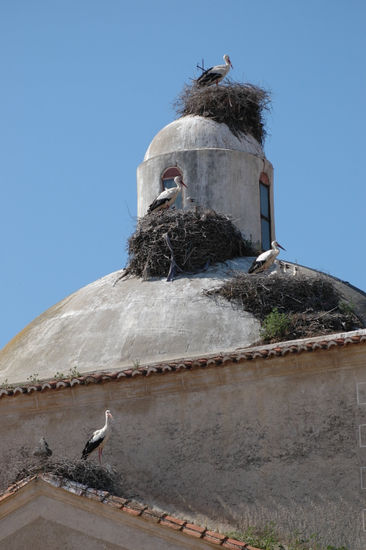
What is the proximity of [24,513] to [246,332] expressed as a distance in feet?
20.7

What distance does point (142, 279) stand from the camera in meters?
25.0

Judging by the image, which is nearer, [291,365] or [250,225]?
[291,365]

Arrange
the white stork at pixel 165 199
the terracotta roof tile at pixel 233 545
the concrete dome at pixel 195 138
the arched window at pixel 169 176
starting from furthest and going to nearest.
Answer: the concrete dome at pixel 195 138
the arched window at pixel 169 176
the white stork at pixel 165 199
the terracotta roof tile at pixel 233 545

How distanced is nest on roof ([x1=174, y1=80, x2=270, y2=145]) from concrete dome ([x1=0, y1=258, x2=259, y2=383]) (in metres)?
3.67

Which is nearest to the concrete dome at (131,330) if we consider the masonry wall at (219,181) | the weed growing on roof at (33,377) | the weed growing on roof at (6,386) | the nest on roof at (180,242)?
the weed growing on roof at (33,377)

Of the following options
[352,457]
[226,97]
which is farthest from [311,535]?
[226,97]

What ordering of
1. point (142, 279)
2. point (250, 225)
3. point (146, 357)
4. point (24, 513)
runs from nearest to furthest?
1. point (24, 513)
2. point (146, 357)
3. point (142, 279)
4. point (250, 225)

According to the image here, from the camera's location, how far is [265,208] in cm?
2762

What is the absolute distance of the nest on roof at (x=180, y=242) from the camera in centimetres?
2498

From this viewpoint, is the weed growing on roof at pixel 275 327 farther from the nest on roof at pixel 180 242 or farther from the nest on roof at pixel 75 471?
the nest on roof at pixel 75 471

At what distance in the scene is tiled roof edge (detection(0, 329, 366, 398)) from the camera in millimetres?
19781

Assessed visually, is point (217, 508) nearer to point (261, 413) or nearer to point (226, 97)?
point (261, 413)

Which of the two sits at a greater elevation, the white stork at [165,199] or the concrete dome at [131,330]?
the white stork at [165,199]

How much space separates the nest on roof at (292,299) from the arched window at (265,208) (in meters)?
3.21
